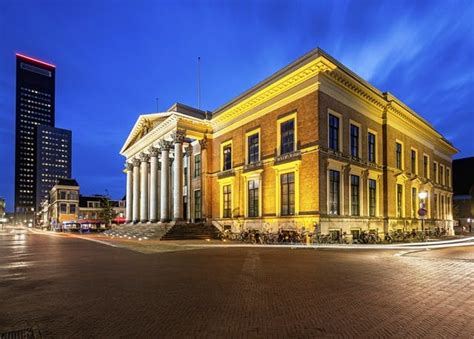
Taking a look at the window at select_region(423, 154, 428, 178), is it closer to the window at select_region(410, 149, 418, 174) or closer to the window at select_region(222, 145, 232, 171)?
the window at select_region(410, 149, 418, 174)

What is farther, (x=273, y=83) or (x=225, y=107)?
(x=225, y=107)

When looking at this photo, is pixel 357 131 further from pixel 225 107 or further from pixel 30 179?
pixel 30 179

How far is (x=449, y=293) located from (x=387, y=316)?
341 centimetres

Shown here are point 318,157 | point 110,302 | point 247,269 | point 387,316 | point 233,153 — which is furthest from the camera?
point 233,153

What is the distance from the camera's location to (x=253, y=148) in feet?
115

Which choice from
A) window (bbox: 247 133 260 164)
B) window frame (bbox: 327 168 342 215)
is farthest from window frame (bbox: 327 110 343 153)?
window (bbox: 247 133 260 164)

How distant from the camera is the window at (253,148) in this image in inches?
1358

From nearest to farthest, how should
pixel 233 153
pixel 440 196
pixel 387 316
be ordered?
pixel 387 316, pixel 233 153, pixel 440 196

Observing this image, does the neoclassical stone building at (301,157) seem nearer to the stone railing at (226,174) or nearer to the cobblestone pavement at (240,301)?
the stone railing at (226,174)

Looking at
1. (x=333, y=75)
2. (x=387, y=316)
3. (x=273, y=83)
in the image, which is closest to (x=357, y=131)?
(x=333, y=75)

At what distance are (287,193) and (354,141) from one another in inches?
317

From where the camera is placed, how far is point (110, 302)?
26.5 ft

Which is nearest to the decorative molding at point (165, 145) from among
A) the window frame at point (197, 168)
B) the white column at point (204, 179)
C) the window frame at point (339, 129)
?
the white column at point (204, 179)

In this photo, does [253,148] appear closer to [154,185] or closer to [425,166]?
[154,185]
